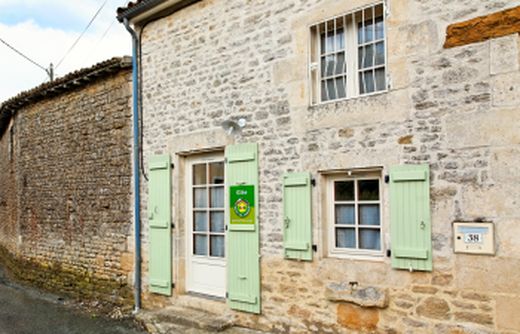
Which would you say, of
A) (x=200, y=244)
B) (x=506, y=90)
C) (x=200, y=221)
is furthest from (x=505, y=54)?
(x=200, y=244)

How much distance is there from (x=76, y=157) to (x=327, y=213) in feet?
18.3

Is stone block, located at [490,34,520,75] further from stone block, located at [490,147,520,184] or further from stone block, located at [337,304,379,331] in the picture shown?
stone block, located at [337,304,379,331]

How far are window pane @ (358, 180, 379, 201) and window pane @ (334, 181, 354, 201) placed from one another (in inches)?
3.8

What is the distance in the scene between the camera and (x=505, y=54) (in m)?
3.98

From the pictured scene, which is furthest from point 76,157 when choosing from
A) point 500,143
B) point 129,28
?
point 500,143

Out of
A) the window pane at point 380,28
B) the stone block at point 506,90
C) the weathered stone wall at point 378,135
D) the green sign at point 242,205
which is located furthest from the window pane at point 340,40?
the green sign at point 242,205

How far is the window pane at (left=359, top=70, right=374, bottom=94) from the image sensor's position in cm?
492

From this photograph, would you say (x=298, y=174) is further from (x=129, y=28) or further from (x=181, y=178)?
(x=129, y=28)

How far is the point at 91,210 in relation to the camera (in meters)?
8.35

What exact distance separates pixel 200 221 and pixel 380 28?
3553mm

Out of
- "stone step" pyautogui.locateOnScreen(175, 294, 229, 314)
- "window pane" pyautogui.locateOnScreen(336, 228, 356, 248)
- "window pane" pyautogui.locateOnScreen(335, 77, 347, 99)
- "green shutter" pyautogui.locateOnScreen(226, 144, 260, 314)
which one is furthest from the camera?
"stone step" pyautogui.locateOnScreen(175, 294, 229, 314)

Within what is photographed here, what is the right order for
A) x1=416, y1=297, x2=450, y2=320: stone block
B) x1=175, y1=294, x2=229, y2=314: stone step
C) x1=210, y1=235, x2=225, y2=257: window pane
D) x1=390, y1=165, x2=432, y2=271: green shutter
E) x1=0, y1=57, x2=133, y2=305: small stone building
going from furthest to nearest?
x1=0, y1=57, x2=133, y2=305: small stone building → x1=210, y1=235, x2=225, y2=257: window pane → x1=175, y1=294, x2=229, y2=314: stone step → x1=390, y1=165, x2=432, y2=271: green shutter → x1=416, y1=297, x2=450, y2=320: stone block

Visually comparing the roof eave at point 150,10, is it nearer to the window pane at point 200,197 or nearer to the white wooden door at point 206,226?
the white wooden door at point 206,226

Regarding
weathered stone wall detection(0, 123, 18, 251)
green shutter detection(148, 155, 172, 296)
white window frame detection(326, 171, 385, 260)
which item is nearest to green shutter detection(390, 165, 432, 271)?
white window frame detection(326, 171, 385, 260)
